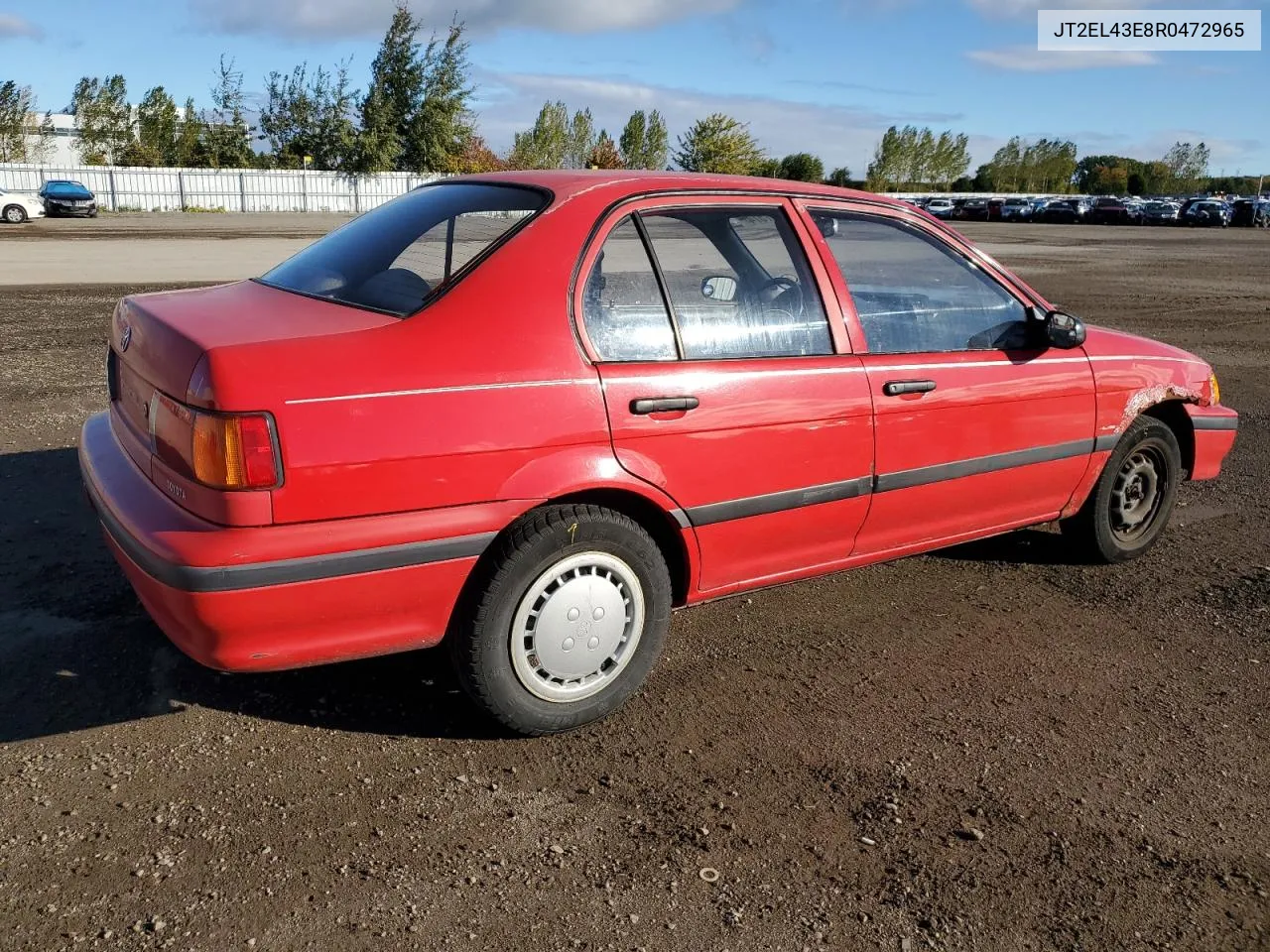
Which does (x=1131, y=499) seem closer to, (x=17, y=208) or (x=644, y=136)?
(x=17, y=208)

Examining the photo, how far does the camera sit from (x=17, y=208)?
3325 cm

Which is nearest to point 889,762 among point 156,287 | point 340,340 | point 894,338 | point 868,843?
point 868,843

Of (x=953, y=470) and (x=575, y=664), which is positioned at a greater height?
(x=953, y=470)

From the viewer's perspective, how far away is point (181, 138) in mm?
55219

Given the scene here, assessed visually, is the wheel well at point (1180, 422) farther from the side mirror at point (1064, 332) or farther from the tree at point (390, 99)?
the tree at point (390, 99)

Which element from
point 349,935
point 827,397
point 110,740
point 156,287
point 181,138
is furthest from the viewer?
point 181,138

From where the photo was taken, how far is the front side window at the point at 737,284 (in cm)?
341

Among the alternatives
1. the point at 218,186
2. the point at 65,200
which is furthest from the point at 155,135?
the point at 65,200

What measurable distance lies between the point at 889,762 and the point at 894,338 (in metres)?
1.57

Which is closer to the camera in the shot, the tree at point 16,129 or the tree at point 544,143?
the tree at point 16,129

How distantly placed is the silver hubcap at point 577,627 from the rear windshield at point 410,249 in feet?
3.01

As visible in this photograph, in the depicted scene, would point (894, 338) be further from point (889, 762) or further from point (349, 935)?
point (349, 935)

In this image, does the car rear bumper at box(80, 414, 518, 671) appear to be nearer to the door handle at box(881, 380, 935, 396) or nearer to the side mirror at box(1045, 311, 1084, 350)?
the door handle at box(881, 380, 935, 396)

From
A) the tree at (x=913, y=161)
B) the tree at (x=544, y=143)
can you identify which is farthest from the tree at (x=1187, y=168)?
the tree at (x=544, y=143)
